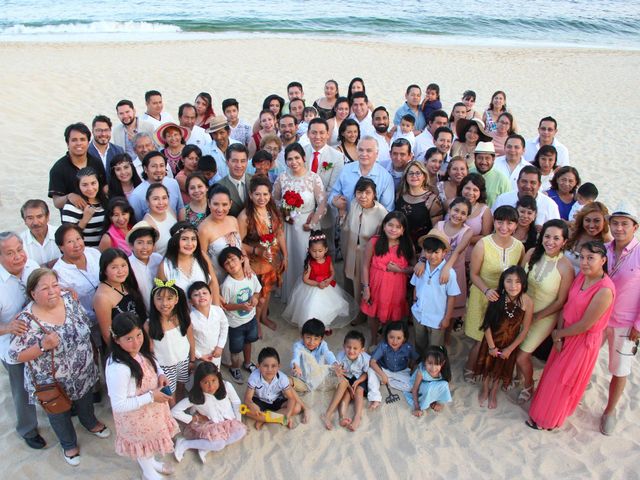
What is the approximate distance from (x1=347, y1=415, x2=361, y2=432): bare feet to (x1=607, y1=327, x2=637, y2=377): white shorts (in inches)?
89.2

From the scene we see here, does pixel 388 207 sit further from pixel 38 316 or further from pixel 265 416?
pixel 38 316

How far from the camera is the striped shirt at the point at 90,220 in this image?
15.4 ft

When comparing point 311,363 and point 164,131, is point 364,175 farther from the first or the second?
point 164,131

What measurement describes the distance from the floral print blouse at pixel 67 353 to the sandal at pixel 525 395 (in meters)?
3.82

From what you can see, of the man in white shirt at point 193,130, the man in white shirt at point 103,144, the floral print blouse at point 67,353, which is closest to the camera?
the floral print blouse at point 67,353

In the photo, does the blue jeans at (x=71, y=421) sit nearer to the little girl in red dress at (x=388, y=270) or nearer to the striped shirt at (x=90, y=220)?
the striped shirt at (x=90, y=220)

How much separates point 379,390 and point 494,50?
23405 mm

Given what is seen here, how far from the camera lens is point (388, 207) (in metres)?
5.49

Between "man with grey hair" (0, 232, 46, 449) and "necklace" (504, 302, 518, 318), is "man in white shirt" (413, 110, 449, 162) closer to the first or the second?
"necklace" (504, 302, 518, 318)

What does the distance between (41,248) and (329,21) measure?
30444 millimetres

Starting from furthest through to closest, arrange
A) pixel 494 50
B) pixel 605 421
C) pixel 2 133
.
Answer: pixel 494 50 → pixel 2 133 → pixel 605 421

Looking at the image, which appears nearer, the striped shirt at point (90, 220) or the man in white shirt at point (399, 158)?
the striped shirt at point (90, 220)

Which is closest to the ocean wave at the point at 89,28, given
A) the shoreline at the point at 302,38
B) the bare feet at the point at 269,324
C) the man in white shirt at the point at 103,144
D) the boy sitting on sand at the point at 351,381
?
the shoreline at the point at 302,38

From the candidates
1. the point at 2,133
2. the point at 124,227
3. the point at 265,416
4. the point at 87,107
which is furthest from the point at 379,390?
the point at 87,107
